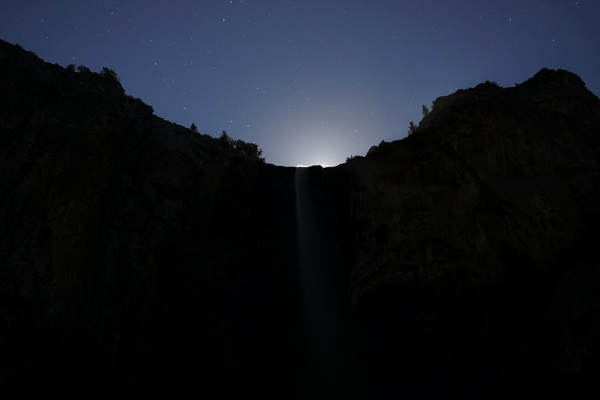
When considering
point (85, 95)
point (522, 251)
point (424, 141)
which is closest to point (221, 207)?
point (85, 95)

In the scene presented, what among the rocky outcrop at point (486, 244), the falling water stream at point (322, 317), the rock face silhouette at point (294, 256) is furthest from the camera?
the falling water stream at point (322, 317)

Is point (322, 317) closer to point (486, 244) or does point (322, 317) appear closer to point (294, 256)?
point (294, 256)

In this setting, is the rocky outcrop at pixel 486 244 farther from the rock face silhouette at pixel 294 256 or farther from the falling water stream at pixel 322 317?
the falling water stream at pixel 322 317

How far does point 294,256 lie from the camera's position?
955 inches

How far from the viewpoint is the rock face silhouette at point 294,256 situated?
16219mm

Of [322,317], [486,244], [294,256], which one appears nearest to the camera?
[486,244]

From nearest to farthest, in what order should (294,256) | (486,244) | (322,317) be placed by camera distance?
(486,244) → (322,317) → (294,256)

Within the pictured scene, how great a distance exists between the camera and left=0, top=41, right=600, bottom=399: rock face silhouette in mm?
16219

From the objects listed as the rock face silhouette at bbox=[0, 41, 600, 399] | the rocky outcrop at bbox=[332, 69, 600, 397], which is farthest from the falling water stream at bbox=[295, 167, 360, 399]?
the rocky outcrop at bbox=[332, 69, 600, 397]

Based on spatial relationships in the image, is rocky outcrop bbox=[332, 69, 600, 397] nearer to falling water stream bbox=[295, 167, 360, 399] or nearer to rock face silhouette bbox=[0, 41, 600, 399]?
rock face silhouette bbox=[0, 41, 600, 399]

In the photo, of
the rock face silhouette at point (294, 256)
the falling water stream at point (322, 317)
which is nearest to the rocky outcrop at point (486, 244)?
the rock face silhouette at point (294, 256)

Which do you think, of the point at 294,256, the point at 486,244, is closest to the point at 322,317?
the point at 294,256

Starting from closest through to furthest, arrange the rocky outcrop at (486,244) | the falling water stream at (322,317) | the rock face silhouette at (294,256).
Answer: the rock face silhouette at (294,256) < the rocky outcrop at (486,244) < the falling water stream at (322,317)

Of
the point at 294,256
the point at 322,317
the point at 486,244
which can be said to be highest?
the point at 486,244
